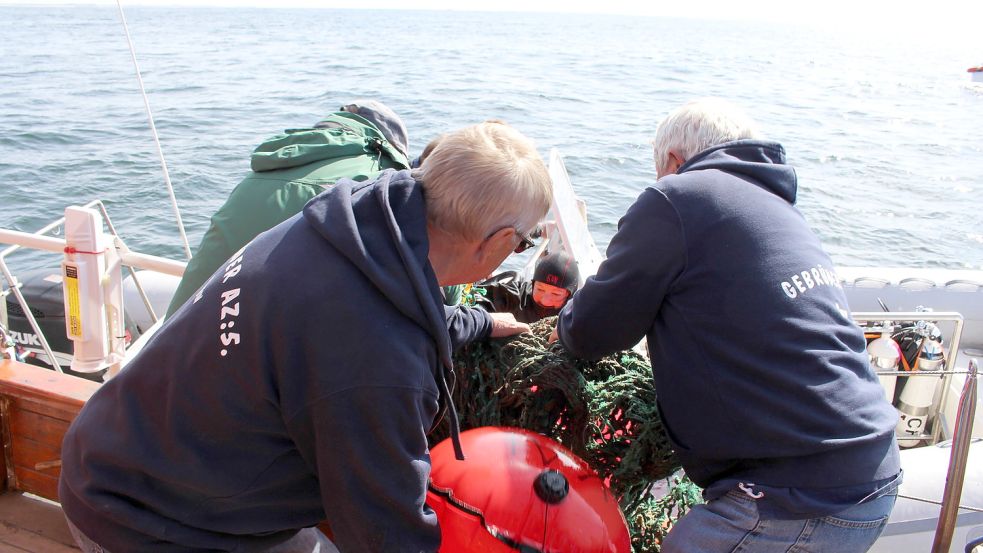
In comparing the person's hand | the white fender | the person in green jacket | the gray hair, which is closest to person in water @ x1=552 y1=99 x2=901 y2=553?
the gray hair

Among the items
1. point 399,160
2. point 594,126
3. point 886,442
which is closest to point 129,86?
point 594,126

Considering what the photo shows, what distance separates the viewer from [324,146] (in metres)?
2.22

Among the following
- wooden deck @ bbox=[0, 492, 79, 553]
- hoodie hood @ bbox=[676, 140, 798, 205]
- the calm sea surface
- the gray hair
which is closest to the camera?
hoodie hood @ bbox=[676, 140, 798, 205]

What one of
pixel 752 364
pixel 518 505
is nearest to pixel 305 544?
pixel 518 505

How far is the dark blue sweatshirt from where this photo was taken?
1568 millimetres

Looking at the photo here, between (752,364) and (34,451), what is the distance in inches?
74.6

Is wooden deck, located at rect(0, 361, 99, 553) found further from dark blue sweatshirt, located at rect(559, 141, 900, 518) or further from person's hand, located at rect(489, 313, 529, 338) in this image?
dark blue sweatshirt, located at rect(559, 141, 900, 518)

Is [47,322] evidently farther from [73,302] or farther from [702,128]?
[702,128]

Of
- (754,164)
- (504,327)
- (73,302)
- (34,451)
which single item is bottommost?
(73,302)

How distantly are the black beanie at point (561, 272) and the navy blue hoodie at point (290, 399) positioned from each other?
244 centimetres

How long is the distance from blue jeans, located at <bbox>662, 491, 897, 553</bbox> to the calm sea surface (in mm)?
8558

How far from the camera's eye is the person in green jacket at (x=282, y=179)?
83.8 inches

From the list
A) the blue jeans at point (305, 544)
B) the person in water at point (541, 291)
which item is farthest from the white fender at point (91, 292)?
the blue jeans at point (305, 544)

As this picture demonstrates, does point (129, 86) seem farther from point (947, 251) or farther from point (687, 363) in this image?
point (687, 363)
